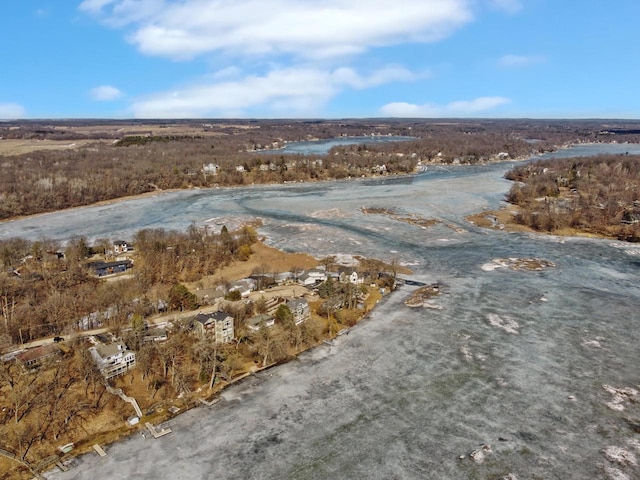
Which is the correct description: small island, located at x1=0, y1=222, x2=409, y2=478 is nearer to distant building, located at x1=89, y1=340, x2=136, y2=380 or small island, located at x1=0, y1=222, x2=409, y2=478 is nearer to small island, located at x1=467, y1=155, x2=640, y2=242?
distant building, located at x1=89, y1=340, x2=136, y2=380

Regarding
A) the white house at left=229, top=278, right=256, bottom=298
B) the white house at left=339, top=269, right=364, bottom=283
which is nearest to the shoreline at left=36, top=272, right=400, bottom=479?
the white house at left=339, top=269, right=364, bottom=283

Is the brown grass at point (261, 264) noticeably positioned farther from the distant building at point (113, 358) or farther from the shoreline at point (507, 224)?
the shoreline at point (507, 224)

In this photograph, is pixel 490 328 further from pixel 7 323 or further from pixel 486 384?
pixel 7 323

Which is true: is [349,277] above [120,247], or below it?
below

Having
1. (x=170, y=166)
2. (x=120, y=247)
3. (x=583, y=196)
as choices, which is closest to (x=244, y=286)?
(x=120, y=247)

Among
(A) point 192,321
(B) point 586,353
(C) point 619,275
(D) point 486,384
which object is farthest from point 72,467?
(C) point 619,275

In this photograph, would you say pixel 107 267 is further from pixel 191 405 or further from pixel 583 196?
pixel 583 196

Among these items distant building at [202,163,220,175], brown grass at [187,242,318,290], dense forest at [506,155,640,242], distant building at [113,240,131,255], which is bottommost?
brown grass at [187,242,318,290]
